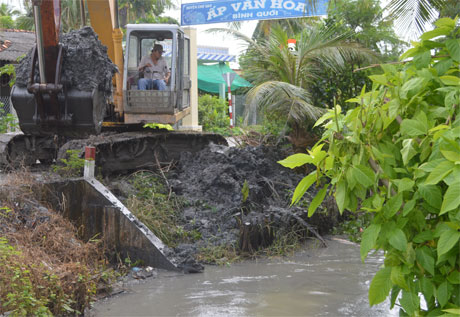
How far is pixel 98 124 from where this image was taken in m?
8.46

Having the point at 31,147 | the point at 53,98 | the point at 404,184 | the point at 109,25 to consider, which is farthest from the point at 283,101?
the point at 404,184

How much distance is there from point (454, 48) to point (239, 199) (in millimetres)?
7942

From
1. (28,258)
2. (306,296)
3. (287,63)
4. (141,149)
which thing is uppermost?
(287,63)

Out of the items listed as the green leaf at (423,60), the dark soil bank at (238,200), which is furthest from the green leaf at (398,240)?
the dark soil bank at (238,200)

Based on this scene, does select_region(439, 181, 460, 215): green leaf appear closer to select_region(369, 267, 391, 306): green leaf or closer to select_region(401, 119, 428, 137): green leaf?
select_region(401, 119, 428, 137): green leaf

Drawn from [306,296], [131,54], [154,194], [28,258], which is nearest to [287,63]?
[131,54]

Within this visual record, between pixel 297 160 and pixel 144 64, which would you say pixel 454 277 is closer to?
pixel 297 160

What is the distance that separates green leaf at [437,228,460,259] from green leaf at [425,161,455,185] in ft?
0.70

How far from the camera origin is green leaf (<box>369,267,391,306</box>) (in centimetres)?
278

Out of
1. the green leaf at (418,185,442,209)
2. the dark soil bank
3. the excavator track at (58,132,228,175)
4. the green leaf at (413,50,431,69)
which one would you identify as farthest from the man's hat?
the green leaf at (418,185,442,209)

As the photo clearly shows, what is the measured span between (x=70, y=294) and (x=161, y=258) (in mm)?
2474

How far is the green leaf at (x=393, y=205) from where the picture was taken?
265cm

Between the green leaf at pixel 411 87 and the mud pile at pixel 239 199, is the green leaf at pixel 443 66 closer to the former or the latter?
the green leaf at pixel 411 87

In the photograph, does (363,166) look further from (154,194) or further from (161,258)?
(154,194)
